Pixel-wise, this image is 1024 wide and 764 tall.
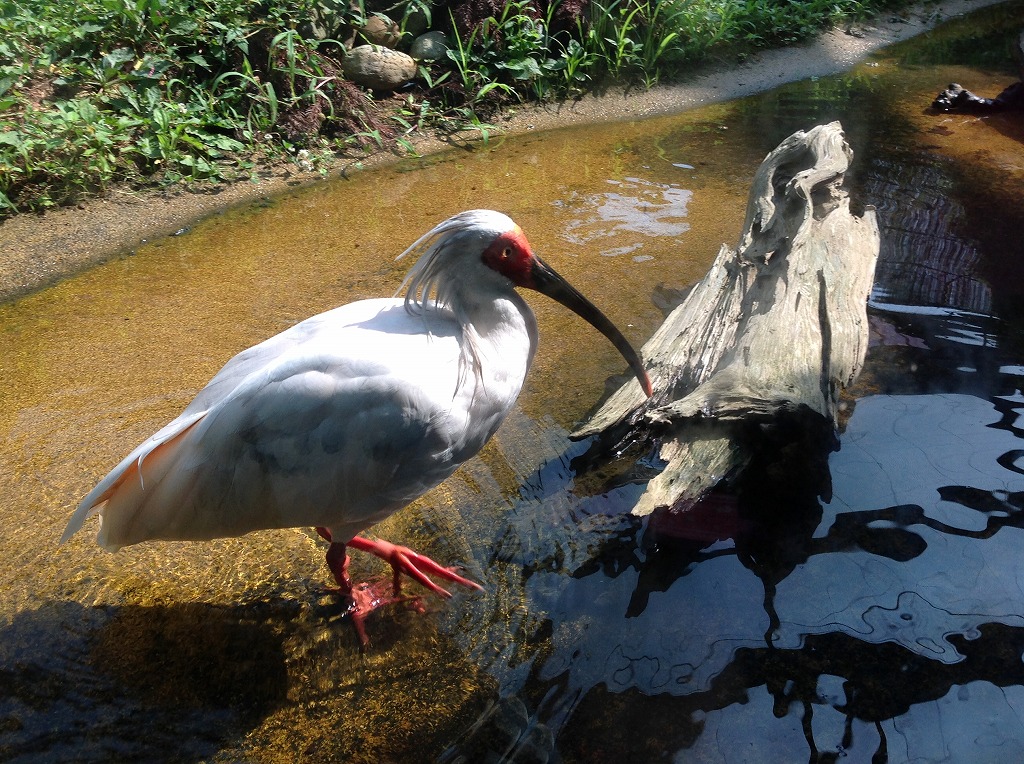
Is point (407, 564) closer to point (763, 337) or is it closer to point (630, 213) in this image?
point (763, 337)

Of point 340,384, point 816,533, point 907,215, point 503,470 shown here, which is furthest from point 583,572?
point 907,215

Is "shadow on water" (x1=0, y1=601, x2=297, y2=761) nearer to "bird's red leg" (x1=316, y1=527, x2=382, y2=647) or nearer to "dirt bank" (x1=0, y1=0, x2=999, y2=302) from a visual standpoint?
"bird's red leg" (x1=316, y1=527, x2=382, y2=647)

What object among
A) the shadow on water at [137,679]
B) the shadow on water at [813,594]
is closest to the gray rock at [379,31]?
the shadow on water at [813,594]

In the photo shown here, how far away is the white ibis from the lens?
2414mm

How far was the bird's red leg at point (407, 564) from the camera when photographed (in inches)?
110

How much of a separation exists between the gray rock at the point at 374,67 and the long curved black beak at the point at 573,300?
13.9ft

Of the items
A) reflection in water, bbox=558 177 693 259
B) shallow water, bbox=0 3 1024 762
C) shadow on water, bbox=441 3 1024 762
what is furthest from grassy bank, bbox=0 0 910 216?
shadow on water, bbox=441 3 1024 762

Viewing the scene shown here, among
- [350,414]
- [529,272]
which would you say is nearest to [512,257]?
[529,272]

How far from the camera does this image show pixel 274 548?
298 centimetres

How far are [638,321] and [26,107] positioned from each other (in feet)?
13.9

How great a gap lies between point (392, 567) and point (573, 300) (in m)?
1.15

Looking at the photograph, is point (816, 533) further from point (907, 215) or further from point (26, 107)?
point (26, 107)

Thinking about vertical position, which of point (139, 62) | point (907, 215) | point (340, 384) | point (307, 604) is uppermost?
point (139, 62)

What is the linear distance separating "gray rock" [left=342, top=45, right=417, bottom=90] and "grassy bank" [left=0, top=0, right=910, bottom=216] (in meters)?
0.10
